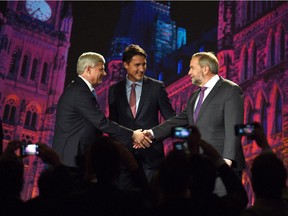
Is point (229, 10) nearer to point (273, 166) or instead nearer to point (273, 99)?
point (273, 99)

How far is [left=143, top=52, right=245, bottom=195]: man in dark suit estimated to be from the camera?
4340mm

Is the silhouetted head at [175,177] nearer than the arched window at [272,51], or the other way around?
the silhouetted head at [175,177]

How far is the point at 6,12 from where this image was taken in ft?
111

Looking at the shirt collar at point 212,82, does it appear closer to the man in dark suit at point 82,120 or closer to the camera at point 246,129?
the man in dark suit at point 82,120

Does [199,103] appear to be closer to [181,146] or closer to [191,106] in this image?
[191,106]

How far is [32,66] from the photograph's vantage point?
36.3 metres

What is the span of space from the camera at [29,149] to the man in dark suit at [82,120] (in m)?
1.23

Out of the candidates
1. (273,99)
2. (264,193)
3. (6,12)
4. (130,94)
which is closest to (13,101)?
(6,12)

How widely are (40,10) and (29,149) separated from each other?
1365 inches

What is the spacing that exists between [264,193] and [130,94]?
3.05 metres

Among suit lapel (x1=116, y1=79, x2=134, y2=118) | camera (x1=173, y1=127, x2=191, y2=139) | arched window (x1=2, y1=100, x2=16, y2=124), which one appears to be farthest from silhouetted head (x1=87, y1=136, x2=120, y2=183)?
arched window (x1=2, y1=100, x2=16, y2=124)

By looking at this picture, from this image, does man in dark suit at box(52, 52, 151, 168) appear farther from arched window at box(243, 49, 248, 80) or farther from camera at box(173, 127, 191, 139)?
arched window at box(243, 49, 248, 80)

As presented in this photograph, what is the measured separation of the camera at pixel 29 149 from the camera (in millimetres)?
3225

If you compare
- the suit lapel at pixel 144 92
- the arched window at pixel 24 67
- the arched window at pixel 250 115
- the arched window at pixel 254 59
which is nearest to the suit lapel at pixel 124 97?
the suit lapel at pixel 144 92
